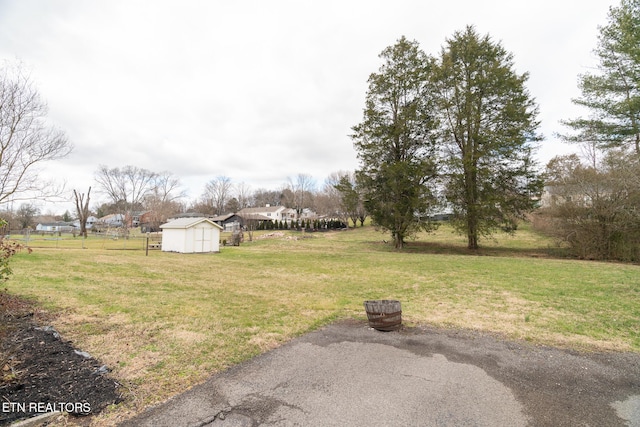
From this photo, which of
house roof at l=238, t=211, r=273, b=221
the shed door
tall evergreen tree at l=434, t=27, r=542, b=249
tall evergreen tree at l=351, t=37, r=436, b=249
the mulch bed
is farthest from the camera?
house roof at l=238, t=211, r=273, b=221

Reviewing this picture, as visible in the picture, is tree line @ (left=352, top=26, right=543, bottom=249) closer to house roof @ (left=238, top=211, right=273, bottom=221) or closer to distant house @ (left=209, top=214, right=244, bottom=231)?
house roof @ (left=238, top=211, right=273, bottom=221)

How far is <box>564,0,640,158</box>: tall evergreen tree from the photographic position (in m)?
14.0

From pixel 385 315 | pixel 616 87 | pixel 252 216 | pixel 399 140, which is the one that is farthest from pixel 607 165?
pixel 252 216

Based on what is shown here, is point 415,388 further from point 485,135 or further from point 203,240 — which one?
point 203,240

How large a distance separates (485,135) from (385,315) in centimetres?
1699

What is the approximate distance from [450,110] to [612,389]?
64.7ft

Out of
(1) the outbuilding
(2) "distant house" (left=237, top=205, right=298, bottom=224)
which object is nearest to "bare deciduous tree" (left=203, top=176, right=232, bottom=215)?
(2) "distant house" (left=237, top=205, right=298, bottom=224)

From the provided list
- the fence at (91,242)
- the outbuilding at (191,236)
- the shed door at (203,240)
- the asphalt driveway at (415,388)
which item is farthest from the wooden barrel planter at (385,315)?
the shed door at (203,240)

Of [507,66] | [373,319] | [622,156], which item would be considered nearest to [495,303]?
[373,319]

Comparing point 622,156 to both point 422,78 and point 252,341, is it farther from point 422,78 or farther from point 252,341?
point 252,341

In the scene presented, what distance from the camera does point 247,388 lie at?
11.3 ft

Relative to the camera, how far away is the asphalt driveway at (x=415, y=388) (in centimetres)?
290

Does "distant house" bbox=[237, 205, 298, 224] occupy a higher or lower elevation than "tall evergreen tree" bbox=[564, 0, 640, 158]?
lower

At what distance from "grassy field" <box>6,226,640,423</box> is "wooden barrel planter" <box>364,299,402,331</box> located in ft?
1.96
